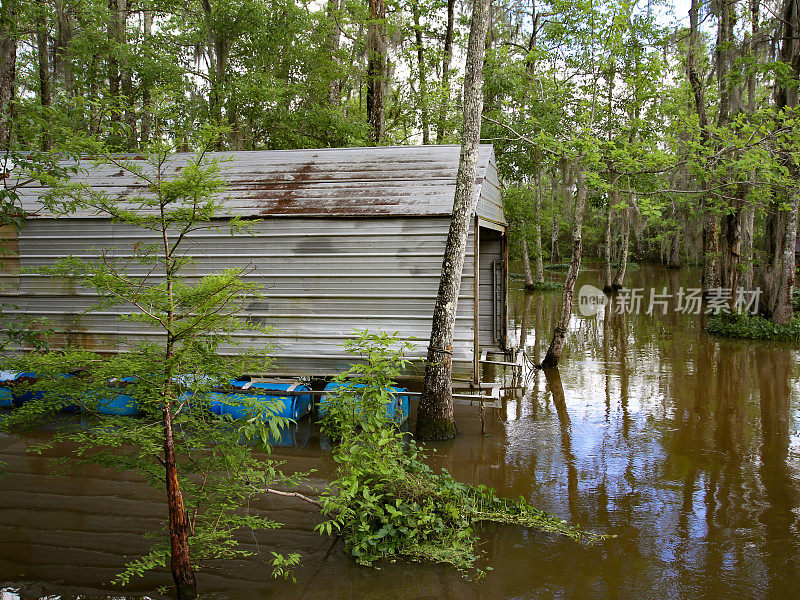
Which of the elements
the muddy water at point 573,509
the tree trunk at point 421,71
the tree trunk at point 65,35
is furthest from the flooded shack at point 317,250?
the tree trunk at point 421,71

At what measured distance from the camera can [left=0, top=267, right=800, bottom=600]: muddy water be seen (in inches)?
187

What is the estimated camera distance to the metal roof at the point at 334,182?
31.8 feet

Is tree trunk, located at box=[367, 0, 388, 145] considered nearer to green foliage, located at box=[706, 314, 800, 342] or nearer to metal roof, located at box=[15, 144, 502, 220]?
metal roof, located at box=[15, 144, 502, 220]

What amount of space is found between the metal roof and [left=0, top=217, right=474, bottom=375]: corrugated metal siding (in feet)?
0.88

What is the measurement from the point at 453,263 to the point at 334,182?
11.3 ft

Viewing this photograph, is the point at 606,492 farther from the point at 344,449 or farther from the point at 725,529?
the point at 344,449

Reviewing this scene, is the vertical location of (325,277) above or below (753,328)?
above

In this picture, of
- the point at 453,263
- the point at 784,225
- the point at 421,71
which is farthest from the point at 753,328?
the point at 421,71

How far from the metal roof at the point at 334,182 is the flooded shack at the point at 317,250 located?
0.03 meters

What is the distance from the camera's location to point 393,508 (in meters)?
5.28

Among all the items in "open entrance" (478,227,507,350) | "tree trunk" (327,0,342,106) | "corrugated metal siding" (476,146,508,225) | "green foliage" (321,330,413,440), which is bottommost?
"green foliage" (321,330,413,440)

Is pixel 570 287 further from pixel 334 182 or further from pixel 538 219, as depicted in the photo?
pixel 538 219

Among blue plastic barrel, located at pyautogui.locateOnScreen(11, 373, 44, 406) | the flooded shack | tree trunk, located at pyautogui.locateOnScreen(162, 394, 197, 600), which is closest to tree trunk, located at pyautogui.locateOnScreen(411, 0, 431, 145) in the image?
the flooded shack

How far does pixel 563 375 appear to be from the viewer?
490 inches
